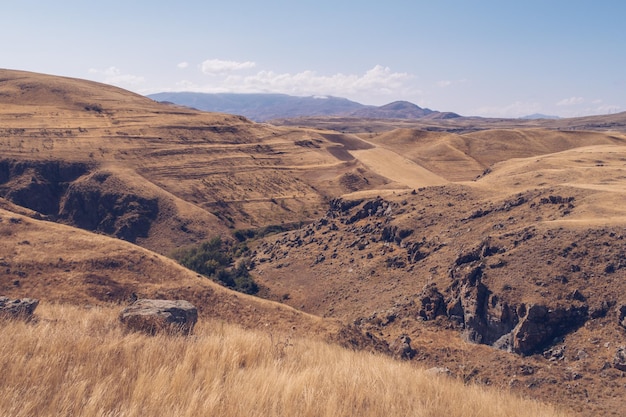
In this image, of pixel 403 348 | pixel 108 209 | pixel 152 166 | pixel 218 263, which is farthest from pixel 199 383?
pixel 152 166

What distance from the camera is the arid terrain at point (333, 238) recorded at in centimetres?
1648

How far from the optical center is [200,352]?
577 cm

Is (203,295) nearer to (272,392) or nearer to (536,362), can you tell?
(536,362)

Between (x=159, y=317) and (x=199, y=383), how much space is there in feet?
13.5

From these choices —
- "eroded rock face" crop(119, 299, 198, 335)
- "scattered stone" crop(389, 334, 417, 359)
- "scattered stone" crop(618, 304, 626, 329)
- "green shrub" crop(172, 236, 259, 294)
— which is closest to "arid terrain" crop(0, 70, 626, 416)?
"scattered stone" crop(618, 304, 626, 329)

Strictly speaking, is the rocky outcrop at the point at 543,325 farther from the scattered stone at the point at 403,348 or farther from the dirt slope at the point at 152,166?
the dirt slope at the point at 152,166

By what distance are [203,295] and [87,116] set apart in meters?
45.8

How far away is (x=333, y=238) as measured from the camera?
109 ft

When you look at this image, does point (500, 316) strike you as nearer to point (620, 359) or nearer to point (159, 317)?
point (620, 359)

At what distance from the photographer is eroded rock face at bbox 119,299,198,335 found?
7984mm

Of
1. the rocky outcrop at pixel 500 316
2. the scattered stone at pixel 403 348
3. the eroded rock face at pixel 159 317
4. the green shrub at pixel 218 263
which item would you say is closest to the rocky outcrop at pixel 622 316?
the rocky outcrop at pixel 500 316

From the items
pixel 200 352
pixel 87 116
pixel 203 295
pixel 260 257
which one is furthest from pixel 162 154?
pixel 200 352

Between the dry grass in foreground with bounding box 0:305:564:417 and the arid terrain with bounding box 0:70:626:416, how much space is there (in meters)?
1.94

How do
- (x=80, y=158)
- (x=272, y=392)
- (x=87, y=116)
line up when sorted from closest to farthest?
(x=272, y=392) → (x=80, y=158) → (x=87, y=116)
